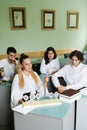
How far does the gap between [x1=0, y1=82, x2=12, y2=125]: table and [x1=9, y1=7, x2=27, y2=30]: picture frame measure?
203 cm

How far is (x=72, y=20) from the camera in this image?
5.25 meters

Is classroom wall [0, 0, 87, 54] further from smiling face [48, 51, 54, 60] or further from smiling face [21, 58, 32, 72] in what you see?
smiling face [21, 58, 32, 72]

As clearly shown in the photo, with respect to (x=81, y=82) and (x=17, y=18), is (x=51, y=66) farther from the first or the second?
(x=17, y=18)

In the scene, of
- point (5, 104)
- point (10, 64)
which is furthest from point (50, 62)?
point (5, 104)

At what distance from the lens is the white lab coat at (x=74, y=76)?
2518mm

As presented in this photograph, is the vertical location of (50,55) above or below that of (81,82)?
above

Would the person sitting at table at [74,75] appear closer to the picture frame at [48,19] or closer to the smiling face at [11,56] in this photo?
the smiling face at [11,56]

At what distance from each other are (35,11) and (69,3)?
1.12m

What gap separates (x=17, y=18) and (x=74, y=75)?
90.4 inches

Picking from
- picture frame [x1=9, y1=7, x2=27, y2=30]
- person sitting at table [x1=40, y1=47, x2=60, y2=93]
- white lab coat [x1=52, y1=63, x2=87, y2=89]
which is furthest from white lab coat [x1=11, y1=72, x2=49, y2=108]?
picture frame [x1=9, y1=7, x2=27, y2=30]

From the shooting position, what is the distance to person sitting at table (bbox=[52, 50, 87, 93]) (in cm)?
252

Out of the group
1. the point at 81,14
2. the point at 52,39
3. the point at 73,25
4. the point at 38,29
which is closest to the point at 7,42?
the point at 38,29

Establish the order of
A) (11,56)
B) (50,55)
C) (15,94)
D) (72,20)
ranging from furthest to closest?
1. (72,20)
2. (50,55)
3. (11,56)
4. (15,94)

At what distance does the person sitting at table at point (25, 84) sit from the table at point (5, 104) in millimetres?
411
